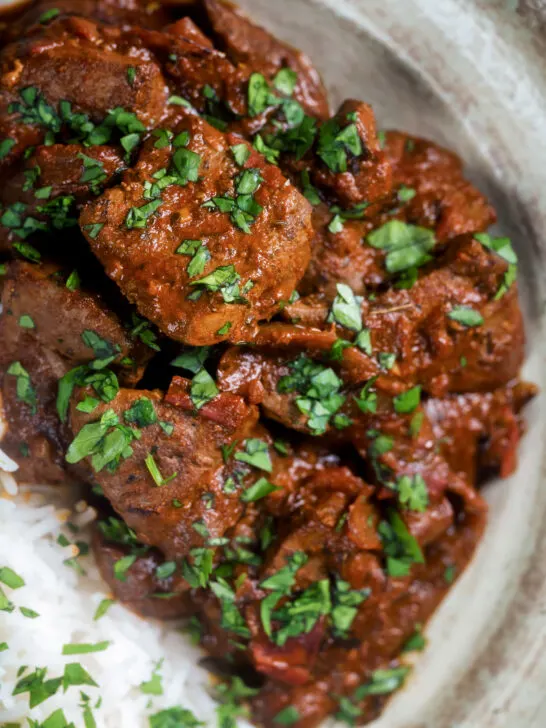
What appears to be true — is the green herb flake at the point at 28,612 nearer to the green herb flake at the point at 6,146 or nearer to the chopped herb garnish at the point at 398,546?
the chopped herb garnish at the point at 398,546

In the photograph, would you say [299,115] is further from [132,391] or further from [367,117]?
[132,391]

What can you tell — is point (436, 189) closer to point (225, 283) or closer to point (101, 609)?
point (225, 283)

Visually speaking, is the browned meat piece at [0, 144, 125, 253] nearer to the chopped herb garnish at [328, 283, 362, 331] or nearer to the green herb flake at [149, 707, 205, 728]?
the chopped herb garnish at [328, 283, 362, 331]

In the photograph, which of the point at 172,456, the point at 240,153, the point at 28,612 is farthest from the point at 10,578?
the point at 240,153

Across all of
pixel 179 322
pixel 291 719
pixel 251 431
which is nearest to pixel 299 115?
pixel 179 322

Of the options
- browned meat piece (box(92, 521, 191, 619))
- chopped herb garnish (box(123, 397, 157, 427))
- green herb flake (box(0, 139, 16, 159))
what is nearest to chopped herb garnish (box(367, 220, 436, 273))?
chopped herb garnish (box(123, 397, 157, 427))
